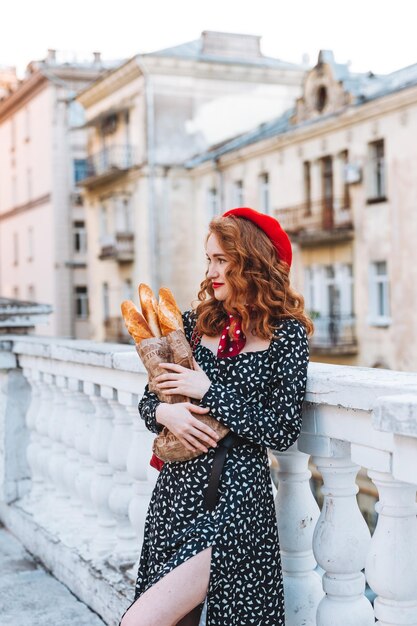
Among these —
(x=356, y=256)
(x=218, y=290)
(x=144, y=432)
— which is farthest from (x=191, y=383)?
(x=356, y=256)

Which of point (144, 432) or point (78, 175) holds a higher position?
point (78, 175)

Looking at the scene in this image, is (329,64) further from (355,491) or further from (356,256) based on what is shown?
(355,491)

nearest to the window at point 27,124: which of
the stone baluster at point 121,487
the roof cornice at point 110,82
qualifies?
the roof cornice at point 110,82

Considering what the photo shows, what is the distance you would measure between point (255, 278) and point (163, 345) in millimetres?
309

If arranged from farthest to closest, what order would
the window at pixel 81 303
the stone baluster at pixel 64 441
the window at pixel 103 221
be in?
1. the window at pixel 81 303
2. the window at pixel 103 221
3. the stone baluster at pixel 64 441

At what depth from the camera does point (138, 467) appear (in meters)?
3.18

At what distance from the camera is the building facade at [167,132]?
90.7ft

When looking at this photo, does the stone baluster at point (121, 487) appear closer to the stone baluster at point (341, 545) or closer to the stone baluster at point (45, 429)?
the stone baluster at point (45, 429)

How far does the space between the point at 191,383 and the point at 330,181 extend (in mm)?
20114

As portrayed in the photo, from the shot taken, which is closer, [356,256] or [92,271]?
[356,256]

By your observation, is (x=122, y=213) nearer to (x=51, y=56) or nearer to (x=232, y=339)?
(x=51, y=56)

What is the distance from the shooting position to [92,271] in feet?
109

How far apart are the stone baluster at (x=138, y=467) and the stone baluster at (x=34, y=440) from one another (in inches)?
50.3

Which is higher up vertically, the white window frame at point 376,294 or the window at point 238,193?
the window at point 238,193
